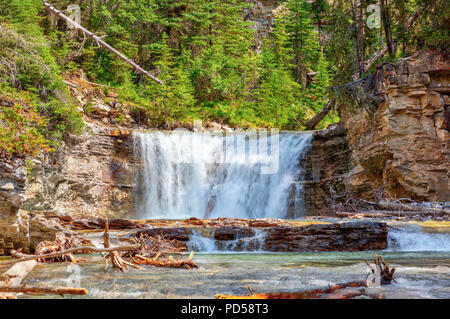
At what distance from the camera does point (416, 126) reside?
48.8ft

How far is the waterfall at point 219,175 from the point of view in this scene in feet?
61.2

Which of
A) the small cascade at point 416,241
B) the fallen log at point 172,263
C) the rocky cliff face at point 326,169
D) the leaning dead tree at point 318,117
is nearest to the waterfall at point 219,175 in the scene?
the rocky cliff face at point 326,169

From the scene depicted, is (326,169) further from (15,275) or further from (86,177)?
(15,275)

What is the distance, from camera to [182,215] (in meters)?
18.8

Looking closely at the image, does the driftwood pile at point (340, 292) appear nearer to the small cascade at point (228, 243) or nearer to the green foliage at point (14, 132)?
the small cascade at point (228, 243)

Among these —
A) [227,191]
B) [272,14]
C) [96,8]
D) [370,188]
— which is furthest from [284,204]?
[272,14]

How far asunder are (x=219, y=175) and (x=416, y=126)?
8.92m

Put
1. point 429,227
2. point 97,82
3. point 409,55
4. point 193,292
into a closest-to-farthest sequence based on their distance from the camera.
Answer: point 193,292 < point 429,227 < point 409,55 < point 97,82

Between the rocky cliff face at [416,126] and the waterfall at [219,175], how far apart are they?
4.59 m

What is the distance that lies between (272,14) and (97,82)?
1971cm

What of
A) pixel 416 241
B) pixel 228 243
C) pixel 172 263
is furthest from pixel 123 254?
pixel 416 241

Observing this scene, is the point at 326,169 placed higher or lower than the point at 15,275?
higher
